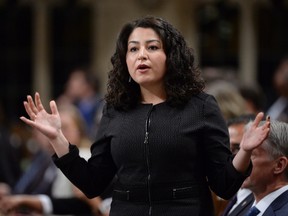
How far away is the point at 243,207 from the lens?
5754 millimetres

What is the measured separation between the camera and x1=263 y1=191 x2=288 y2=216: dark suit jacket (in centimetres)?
527

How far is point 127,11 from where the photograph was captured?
16.4m

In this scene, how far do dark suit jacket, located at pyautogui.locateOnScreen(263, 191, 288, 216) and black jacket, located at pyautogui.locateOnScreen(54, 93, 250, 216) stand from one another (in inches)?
9.9

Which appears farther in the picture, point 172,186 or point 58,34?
point 58,34

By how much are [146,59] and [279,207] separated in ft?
2.89

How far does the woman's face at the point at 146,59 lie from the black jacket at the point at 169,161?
12 centimetres

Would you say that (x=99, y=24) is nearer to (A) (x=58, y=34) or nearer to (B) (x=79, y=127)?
(A) (x=58, y=34)


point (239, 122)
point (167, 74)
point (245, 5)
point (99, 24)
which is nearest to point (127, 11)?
point (99, 24)

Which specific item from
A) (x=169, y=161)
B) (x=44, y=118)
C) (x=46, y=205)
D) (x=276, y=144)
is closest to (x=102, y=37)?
(x=46, y=205)

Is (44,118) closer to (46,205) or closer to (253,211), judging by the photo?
(253,211)

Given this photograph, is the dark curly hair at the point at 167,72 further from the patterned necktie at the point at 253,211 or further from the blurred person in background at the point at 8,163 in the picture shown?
the blurred person in background at the point at 8,163

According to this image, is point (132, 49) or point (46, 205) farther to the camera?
point (46, 205)

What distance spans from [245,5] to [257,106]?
26.1 ft

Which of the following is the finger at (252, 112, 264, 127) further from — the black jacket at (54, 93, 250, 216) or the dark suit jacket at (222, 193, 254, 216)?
the dark suit jacket at (222, 193, 254, 216)
